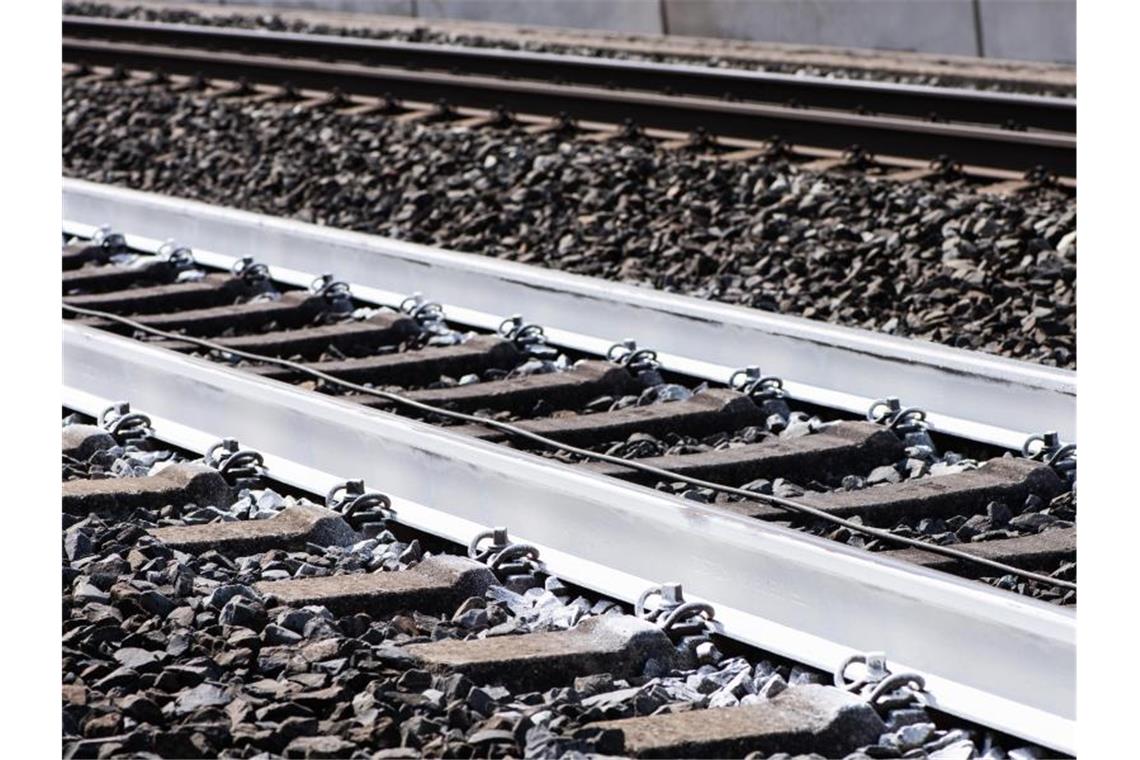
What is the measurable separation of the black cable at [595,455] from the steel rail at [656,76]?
503 centimetres

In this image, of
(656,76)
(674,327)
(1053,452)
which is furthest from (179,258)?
(656,76)

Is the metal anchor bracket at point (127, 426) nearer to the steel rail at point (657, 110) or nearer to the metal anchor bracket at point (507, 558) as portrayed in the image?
the metal anchor bracket at point (507, 558)

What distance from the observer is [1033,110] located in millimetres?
9180

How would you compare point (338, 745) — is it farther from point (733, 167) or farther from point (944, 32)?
point (944, 32)

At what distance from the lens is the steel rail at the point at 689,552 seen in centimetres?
297

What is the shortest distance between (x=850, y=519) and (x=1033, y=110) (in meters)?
5.77

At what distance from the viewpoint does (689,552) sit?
3.48 m

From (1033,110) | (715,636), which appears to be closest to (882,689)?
(715,636)

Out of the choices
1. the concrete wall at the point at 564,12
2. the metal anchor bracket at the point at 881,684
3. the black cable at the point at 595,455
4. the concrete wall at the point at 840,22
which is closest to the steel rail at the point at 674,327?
the black cable at the point at 595,455

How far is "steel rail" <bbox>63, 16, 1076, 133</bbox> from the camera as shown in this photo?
30.7ft

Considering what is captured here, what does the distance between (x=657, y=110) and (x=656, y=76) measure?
1372 millimetres

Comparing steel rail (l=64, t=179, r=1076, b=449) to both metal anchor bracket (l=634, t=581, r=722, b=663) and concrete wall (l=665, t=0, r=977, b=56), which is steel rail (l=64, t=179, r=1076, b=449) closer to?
metal anchor bracket (l=634, t=581, r=722, b=663)

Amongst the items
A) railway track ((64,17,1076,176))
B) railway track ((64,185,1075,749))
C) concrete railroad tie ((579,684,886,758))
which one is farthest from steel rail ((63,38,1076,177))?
concrete railroad tie ((579,684,886,758))

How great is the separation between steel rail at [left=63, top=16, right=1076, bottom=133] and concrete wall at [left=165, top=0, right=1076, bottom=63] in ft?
8.74
